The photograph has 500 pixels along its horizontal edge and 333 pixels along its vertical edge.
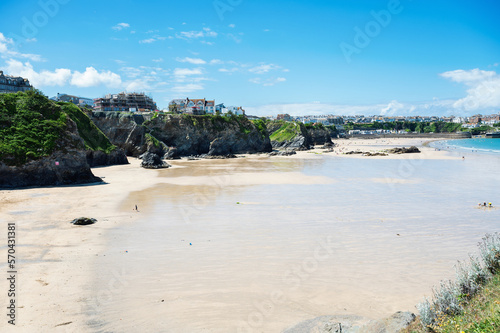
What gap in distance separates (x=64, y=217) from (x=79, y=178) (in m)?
13.3

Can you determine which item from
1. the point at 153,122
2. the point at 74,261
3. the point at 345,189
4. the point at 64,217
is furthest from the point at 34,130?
the point at 153,122

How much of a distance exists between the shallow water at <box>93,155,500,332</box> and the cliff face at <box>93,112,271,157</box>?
42289 millimetres

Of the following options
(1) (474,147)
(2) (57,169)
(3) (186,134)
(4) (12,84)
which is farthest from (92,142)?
(1) (474,147)

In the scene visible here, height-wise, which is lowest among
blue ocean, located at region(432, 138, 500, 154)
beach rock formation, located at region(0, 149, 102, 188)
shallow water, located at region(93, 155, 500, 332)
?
blue ocean, located at region(432, 138, 500, 154)

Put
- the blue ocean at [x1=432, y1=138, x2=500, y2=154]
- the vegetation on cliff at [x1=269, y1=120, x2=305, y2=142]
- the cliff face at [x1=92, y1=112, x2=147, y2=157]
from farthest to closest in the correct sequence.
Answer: the vegetation on cliff at [x1=269, y1=120, x2=305, y2=142] < the blue ocean at [x1=432, y1=138, x2=500, y2=154] < the cliff face at [x1=92, y1=112, x2=147, y2=157]

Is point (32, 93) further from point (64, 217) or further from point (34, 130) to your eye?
point (64, 217)

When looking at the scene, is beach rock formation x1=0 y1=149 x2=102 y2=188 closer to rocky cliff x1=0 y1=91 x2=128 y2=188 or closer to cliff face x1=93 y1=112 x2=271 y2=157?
rocky cliff x1=0 y1=91 x2=128 y2=188

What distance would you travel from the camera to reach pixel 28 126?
28656mm

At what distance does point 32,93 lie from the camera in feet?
103

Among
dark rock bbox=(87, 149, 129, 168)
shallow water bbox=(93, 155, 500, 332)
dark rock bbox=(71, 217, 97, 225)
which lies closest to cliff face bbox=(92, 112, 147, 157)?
dark rock bbox=(87, 149, 129, 168)

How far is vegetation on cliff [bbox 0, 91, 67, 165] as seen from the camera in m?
26.2

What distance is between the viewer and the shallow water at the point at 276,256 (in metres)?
8.00

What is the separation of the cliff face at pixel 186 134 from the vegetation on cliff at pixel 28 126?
94.7 ft

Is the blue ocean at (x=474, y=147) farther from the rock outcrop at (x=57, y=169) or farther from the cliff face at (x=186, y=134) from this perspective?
the rock outcrop at (x=57, y=169)
